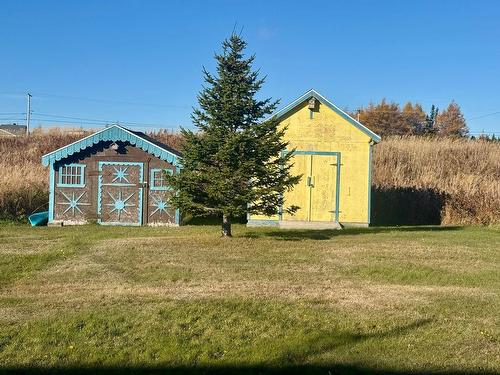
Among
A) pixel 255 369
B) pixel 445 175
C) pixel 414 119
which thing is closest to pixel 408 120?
pixel 414 119

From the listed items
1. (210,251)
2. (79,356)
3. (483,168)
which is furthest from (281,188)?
(483,168)

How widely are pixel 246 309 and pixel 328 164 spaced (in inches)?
490

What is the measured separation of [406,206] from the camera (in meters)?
23.8

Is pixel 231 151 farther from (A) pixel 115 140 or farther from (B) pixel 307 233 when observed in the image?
(A) pixel 115 140

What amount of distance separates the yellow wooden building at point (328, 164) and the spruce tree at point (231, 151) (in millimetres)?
5442

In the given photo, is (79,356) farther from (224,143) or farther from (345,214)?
(345,214)

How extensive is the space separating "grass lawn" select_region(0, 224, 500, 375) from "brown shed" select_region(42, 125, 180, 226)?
17.7ft

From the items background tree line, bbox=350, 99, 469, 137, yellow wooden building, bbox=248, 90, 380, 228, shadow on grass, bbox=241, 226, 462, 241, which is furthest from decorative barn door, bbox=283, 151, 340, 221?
background tree line, bbox=350, 99, 469, 137

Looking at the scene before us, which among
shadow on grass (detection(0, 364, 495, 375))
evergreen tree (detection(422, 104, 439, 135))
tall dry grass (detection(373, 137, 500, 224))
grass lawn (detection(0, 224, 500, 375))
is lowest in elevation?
shadow on grass (detection(0, 364, 495, 375))

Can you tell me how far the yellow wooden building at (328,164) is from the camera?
19.0 meters

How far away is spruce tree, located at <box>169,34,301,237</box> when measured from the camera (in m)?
13.0

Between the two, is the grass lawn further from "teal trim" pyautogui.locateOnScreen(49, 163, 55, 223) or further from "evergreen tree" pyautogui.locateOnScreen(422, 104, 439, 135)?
"evergreen tree" pyautogui.locateOnScreen(422, 104, 439, 135)

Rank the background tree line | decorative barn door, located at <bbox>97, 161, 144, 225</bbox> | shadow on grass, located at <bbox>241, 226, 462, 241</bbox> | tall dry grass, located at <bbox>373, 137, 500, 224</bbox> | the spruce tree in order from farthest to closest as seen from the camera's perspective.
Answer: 1. the background tree line
2. tall dry grass, located at <bbox>373, 137, 500, 224</bbox>
3. decorative barn door, located at <bbox>97, 161, 144, 225</bbox>
4. shadow on grass, located at <bbox>241, 226, 462, 241</bbox>
5. the spruce tree

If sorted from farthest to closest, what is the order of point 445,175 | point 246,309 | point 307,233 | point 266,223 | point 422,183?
point 445,175 → point 422,183 → point 266,223 → point 307,233 → point 246,309
